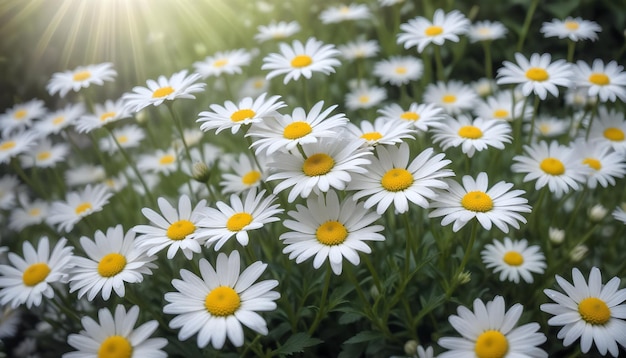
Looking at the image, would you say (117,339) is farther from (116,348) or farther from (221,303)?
(221,303)

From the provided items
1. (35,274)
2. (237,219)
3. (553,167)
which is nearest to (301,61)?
(237,219)

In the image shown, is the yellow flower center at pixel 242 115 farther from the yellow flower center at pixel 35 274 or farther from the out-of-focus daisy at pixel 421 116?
the yellow flower center at pixel 35 274

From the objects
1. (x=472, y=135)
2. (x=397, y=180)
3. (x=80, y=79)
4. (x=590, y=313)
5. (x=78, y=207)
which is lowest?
(x=590, y=313)

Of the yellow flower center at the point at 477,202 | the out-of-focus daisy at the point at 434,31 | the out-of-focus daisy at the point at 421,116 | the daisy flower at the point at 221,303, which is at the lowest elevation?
the daisy flower at the point at 221,303

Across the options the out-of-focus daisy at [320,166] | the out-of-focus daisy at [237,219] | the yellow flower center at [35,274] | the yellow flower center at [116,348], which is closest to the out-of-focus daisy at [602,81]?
the out-of-focus daisy at [320,166]

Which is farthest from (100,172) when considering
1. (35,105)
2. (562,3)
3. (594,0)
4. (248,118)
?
(594,0)
